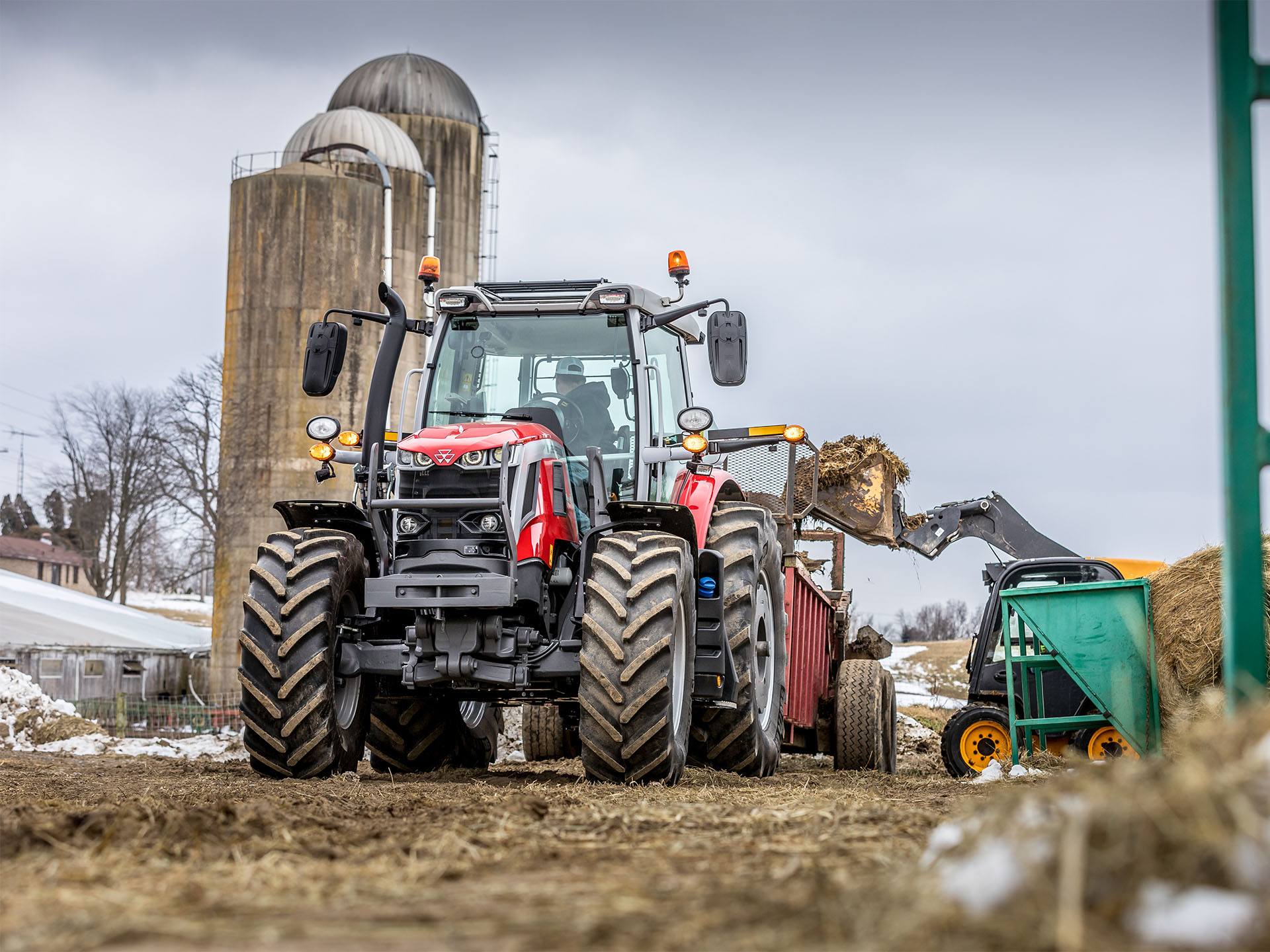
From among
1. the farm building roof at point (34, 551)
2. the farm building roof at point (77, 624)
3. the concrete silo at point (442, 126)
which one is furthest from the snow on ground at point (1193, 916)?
the farm building roof at point (34, 551)

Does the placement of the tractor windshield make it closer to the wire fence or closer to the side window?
the side window

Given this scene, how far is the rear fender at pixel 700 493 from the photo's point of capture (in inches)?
353

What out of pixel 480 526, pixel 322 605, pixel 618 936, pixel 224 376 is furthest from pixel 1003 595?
pixel 224 376

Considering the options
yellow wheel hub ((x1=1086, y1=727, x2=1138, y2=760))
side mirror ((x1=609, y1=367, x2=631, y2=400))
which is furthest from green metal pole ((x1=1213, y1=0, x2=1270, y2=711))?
yellow wheel hub ((x1=1086, y1=727, x2=1138, y2=760))

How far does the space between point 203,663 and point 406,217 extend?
11145mm

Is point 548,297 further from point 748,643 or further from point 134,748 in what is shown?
point 134,748

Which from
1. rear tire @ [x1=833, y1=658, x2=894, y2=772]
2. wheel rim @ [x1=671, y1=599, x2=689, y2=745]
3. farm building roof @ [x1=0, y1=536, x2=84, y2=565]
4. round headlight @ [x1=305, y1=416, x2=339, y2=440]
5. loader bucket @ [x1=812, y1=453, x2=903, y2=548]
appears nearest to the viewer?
wheel rim @ [x1=671, y1=599, x2=689, y2=745]

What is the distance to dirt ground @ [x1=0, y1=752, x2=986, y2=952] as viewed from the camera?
268 cm

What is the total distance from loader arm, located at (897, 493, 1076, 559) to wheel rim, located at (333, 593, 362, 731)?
31.4ft

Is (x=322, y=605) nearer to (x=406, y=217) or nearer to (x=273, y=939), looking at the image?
(x=273, y=939)

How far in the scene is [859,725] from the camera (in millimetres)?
12219

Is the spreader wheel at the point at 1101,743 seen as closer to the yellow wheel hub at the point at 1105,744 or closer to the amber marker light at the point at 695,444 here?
the yellow wheel hub at the point at 1105,744

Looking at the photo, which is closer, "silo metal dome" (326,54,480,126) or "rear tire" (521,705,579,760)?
"rear tire" (521,705,579,760)

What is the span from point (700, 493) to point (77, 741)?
846 cm
